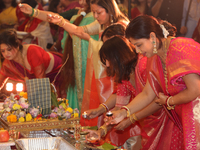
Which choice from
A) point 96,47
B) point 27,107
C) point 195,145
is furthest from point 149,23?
point 96,47

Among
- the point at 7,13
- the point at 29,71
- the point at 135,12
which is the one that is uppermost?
the point at 135,12

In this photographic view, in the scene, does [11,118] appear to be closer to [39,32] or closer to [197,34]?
[197,34]

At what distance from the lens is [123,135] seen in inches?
85.7

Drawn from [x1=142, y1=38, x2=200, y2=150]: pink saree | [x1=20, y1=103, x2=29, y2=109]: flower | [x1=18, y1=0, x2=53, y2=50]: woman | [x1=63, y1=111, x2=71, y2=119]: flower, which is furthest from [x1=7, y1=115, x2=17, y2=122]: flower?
[x1=18, y1=0, x2=53, y2=50]: woman

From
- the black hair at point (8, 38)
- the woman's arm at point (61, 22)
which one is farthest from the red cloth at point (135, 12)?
the black hair at point (8, 38)

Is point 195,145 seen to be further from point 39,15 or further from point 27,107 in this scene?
point 39,15

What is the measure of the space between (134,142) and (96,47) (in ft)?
3.25

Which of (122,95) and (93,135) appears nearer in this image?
(93,135)

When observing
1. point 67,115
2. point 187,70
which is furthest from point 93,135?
point 187,70

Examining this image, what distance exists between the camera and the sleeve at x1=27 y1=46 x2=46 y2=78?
3.54m

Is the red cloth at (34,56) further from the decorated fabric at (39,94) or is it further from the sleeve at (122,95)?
the sleeve at (122,95)

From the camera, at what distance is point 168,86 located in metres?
1.72

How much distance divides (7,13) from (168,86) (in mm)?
4253

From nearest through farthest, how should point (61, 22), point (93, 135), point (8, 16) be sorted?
point (93, 135) → point (61, 22) → point (8, 16)
